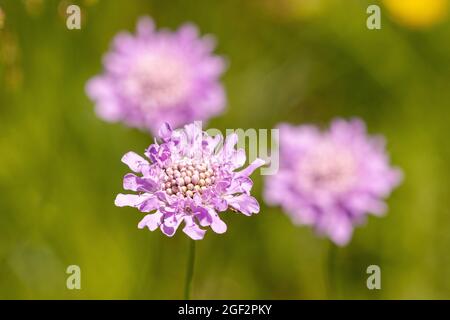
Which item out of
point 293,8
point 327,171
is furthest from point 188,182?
point 293,8

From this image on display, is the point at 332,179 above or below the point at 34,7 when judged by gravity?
below

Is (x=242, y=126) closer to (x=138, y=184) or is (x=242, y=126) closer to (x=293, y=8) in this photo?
(x=293, y=8)

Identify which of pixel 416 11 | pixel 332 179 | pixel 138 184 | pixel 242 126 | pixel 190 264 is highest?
pixel 416 11

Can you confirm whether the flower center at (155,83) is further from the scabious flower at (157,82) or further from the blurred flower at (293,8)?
the blurred flower at (293,8)

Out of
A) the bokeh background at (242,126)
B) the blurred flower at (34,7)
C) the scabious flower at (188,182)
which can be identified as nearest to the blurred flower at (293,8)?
the bokeh background at (242,126)

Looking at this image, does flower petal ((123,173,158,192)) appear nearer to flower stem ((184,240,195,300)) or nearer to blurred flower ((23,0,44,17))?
flower stem ((184,240,195,300))

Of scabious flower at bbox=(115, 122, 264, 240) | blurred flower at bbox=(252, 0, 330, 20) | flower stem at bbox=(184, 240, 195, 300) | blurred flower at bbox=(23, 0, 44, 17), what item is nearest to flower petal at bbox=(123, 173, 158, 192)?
scabious flower at bbox=(115, 122, 264, 240)

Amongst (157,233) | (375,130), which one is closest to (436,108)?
(375,130)

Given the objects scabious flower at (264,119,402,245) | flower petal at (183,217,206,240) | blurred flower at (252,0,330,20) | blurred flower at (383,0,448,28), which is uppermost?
blurred flower at (252,0,330,20)
